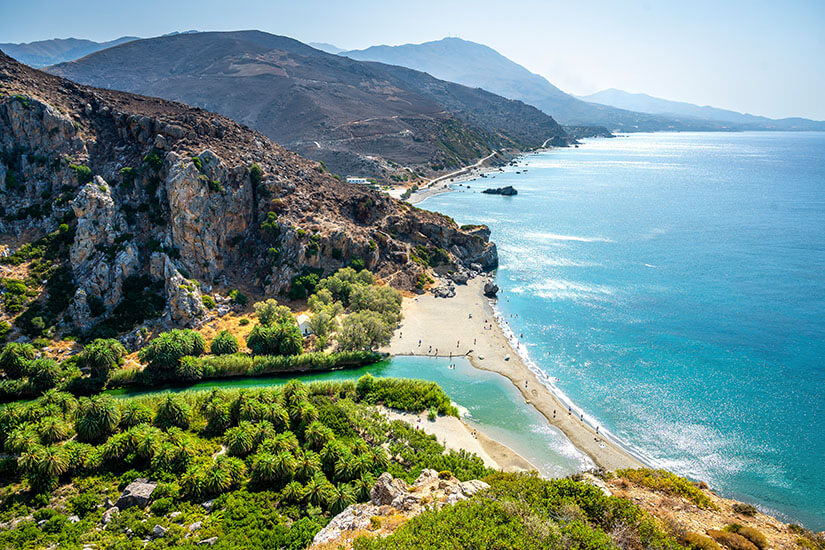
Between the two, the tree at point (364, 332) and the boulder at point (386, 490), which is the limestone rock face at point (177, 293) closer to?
the tree at point (364, 332)

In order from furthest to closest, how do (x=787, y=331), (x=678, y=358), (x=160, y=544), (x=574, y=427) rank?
(x=787, y=331) < (x=678, y=358) < (x=574, y=427) < (x=160, y=544)

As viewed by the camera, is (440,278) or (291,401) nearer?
(291,401)

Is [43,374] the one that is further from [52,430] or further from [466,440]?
[466,440]

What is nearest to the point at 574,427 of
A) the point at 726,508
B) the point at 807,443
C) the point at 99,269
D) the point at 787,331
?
the point at 726,508

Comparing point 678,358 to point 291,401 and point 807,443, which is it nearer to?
point 807,443

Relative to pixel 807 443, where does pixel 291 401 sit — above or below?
above

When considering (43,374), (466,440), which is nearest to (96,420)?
(43,374)
